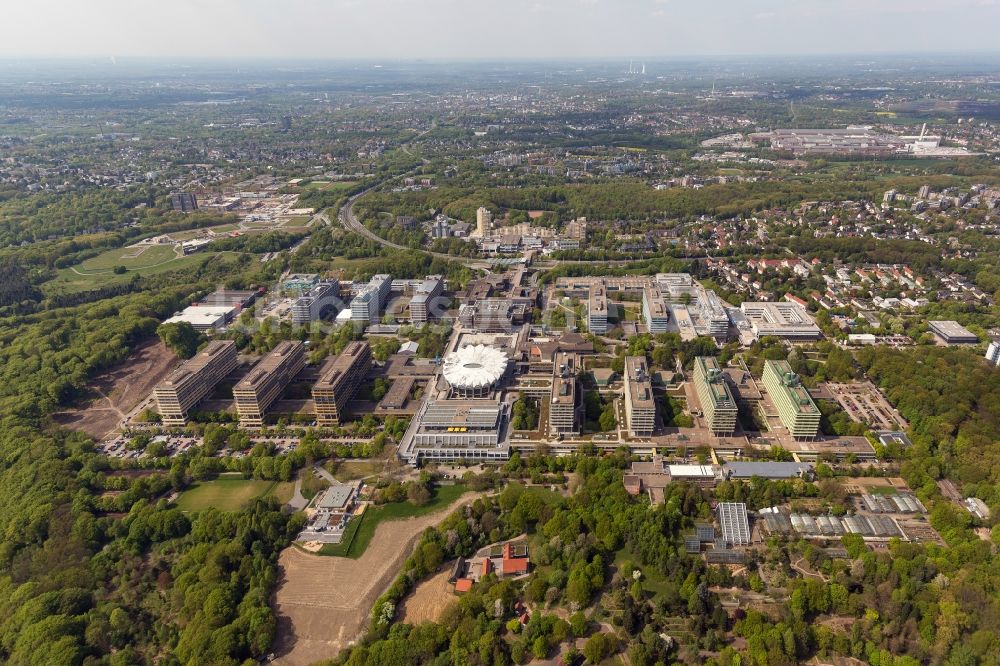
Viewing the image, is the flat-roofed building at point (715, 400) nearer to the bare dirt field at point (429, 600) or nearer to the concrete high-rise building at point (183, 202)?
the bare dirt field at point (429, 600)

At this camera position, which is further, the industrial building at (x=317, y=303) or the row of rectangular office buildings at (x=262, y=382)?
the industrial building at (x=317, y=303)

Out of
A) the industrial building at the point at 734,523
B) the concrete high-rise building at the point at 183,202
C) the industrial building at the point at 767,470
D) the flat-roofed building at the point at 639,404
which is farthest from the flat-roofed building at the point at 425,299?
the concrete high-rise building at the point at 183,202

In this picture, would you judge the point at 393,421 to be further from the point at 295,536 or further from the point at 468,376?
the point at 295,536

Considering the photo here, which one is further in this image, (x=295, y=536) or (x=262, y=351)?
(x=262, y=351)

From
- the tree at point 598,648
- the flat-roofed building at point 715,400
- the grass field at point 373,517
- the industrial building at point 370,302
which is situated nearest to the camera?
the tree at point 598,648

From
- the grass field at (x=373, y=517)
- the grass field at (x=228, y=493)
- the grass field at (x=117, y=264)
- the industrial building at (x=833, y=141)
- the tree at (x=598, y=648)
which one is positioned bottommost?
the grass field at (x=228, y=493)

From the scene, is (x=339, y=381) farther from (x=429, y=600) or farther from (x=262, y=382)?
(x=429, y=600)

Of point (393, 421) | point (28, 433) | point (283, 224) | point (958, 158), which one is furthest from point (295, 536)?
point (958, 158)

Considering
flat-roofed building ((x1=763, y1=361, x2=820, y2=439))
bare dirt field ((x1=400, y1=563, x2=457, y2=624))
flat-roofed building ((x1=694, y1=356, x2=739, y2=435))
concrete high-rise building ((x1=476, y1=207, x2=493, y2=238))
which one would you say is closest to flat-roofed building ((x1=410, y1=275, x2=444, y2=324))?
concrete high-rise building ((x1=476, y1=207, x2=493, y2=238))
